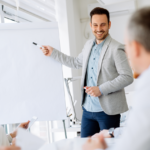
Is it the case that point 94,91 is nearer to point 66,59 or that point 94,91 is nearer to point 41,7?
point 66,59

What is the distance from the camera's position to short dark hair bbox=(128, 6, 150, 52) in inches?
27.2

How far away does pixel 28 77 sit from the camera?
1986mm

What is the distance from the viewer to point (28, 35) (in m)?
2.01

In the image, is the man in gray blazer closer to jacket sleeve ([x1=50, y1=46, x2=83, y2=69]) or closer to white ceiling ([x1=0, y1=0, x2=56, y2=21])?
jacket sleeve ([x1=50, y1=46, x2=83, y2=69])

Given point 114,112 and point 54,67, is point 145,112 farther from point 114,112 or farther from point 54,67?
point 54,67

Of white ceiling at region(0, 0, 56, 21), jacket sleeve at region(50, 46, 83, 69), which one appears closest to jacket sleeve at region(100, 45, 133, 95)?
jacket sleeve at region(50, 46, 83, 69)

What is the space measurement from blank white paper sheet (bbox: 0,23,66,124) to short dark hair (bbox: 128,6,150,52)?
1353mm

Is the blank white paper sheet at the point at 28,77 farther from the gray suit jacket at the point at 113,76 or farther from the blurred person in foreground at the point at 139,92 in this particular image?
the blurred person in foreground at the point at 139,92

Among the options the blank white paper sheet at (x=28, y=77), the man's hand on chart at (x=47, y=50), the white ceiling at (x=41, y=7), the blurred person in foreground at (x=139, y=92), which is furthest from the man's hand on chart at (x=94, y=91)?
the white ceiling at (x=41, y=7)

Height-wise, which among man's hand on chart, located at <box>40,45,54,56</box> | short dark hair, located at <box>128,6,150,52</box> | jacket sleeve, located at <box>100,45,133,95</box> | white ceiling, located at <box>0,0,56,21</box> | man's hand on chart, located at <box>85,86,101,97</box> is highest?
white ceiling, located at <box>0,0,56,21</box>

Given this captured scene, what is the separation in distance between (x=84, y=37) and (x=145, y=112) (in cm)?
394

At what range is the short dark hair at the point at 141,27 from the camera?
69 centimetres

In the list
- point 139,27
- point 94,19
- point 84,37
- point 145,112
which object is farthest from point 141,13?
point 84,37

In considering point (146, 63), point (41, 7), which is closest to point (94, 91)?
point (146, 63)
